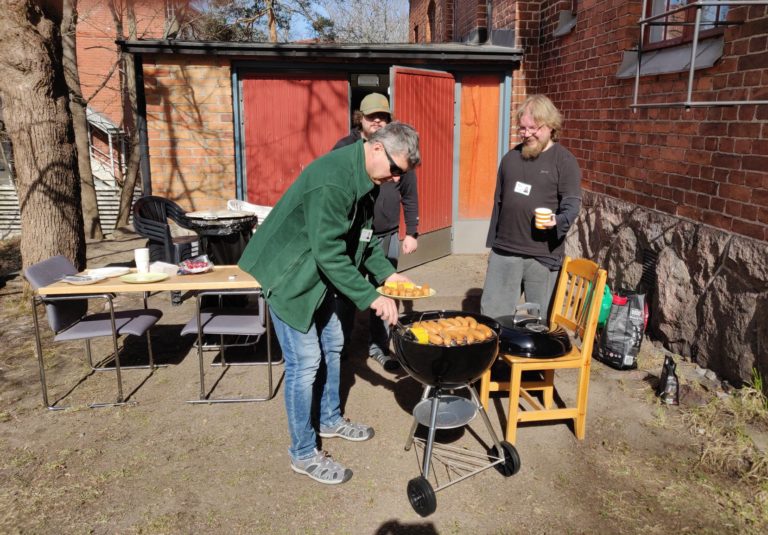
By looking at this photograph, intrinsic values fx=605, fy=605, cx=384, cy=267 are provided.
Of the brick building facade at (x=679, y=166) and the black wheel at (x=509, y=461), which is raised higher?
the brick building facade at (x=679, y=166)

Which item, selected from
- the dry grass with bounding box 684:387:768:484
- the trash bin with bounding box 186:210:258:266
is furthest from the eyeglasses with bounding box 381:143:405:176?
the trash bin with bounding box 186:210:258:266

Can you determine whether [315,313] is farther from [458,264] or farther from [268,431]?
[458,264]

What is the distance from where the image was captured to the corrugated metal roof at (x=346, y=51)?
8.38 meters

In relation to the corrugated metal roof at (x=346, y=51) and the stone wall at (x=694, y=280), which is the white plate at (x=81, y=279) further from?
the corrugated metal roof at (x=346, y=51)

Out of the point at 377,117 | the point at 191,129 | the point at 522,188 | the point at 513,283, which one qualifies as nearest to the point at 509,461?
the point at 513,283

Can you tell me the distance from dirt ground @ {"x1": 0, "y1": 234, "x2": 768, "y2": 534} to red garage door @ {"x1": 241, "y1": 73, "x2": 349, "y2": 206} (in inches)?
182

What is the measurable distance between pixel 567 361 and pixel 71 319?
369 cm

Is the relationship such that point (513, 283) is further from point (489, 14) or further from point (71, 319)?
point (489, 14)

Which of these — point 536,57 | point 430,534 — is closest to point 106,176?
point 536,57

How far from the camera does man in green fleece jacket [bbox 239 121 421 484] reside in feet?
10.0

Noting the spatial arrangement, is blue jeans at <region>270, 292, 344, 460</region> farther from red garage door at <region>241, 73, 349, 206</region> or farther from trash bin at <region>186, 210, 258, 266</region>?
red garage door at <region>241, 73, 349, 206</region>

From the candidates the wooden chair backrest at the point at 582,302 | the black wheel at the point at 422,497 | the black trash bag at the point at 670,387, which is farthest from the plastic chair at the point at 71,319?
the black trash bag at the point at 670,387

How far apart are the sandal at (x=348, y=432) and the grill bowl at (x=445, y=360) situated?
3.10 feet

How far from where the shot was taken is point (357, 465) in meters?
3.75
